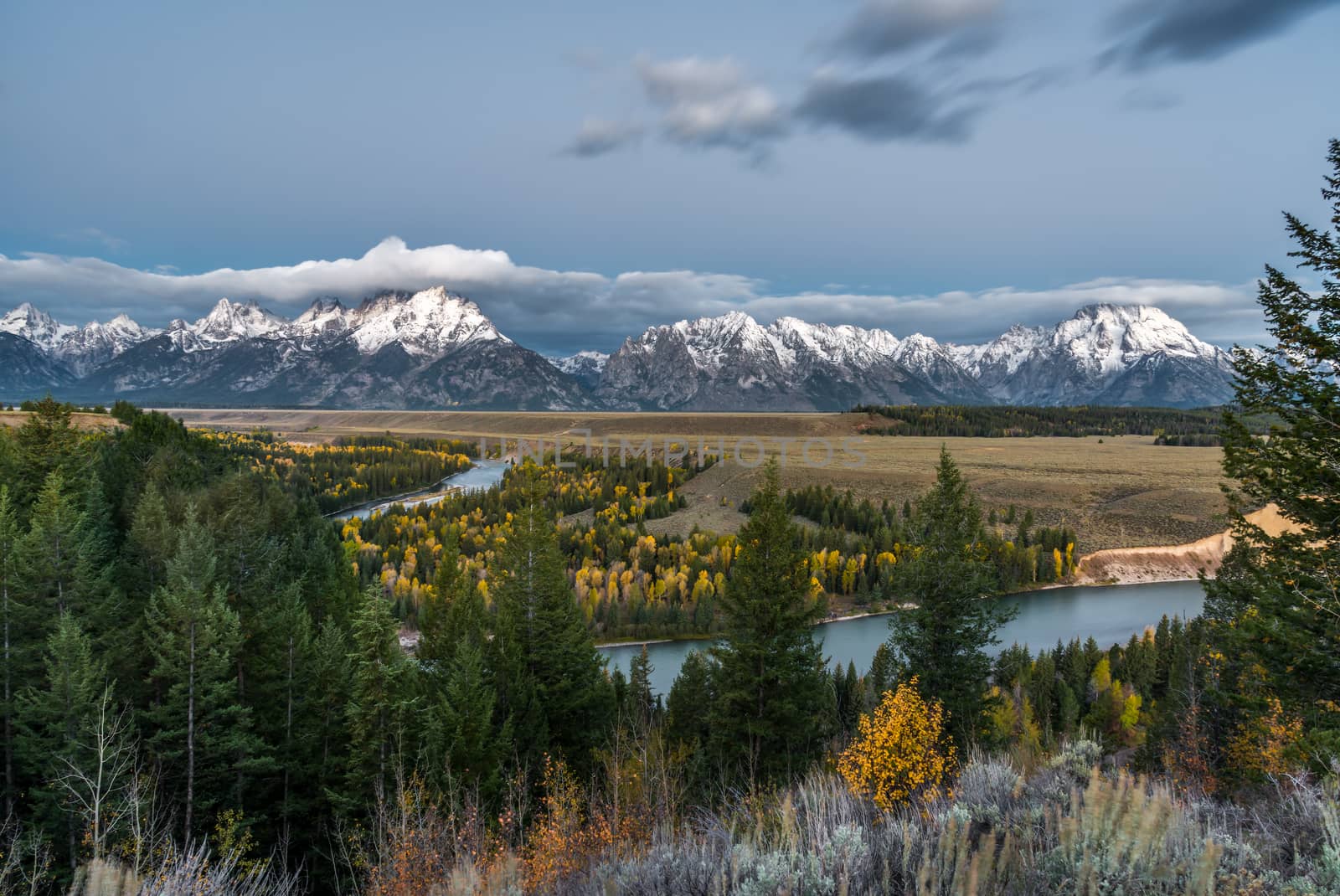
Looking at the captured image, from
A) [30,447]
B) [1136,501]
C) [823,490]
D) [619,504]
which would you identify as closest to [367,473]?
[619,504]

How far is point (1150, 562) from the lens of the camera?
339ft

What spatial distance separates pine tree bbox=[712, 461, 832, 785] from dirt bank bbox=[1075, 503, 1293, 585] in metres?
96.4

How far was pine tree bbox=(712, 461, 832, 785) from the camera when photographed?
23734 millimetres

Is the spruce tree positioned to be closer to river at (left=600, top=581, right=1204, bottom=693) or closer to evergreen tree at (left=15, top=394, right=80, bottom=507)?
evergreen tree at (left=15, top=394, right=80, bottom=507)

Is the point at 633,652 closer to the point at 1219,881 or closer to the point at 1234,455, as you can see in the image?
the point at 1234,455

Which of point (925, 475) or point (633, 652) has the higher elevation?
point (925, 475)

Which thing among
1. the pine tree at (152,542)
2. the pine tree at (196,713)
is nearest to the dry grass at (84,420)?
the pine tree at (152,542)

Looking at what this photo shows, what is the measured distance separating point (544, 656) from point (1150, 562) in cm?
10913

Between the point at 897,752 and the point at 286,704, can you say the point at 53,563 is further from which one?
the point at 897,752

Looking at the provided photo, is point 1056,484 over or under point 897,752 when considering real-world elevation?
under

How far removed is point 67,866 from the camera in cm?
2022

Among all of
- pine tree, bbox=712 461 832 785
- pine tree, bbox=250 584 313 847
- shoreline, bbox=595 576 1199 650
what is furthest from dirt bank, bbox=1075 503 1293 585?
pine tree, bbox=250 584 313 847

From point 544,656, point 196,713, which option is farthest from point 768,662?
point 196,713

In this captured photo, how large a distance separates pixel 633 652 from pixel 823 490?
69.4 m
